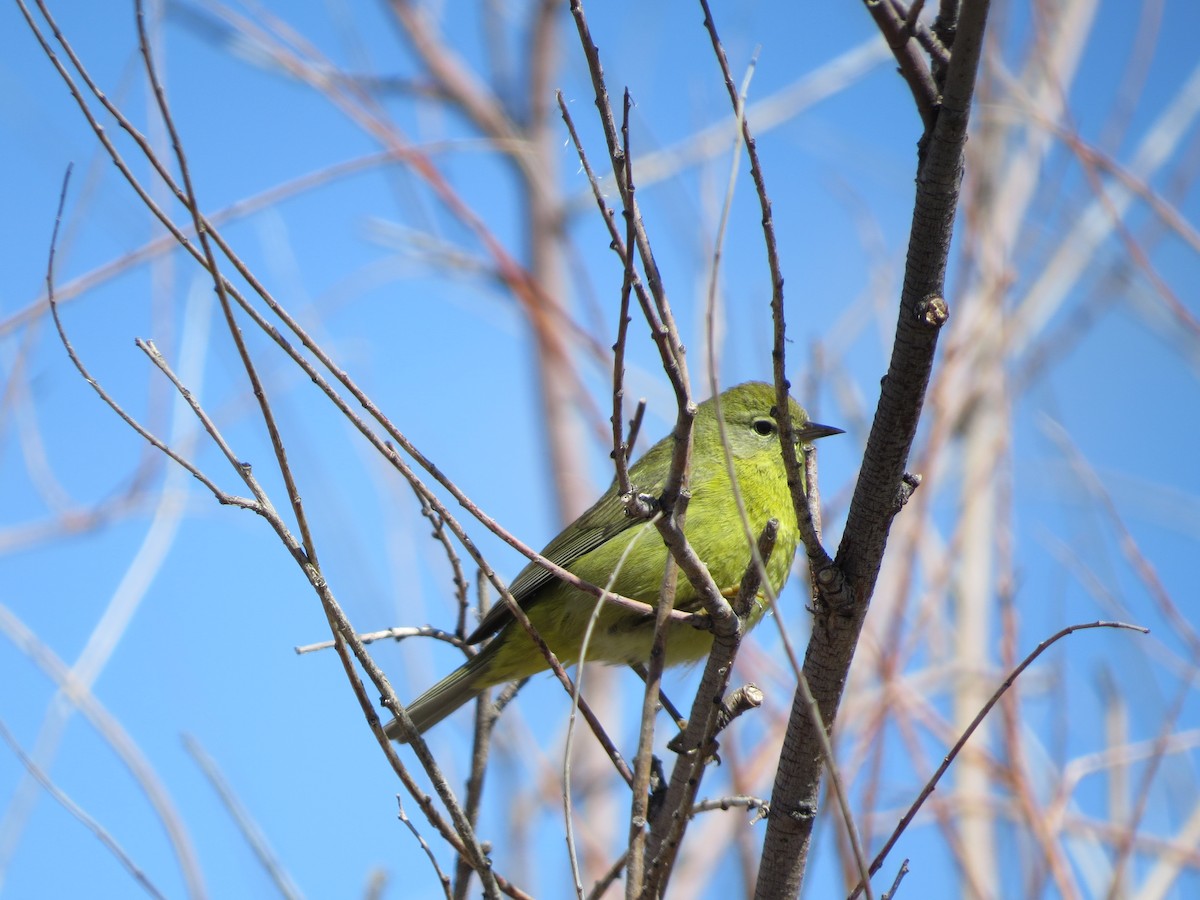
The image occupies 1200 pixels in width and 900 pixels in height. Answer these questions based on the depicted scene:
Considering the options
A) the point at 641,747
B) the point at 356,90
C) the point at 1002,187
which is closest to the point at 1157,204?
the point at 1002,187

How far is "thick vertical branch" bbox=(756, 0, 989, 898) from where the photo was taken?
5.73 ft

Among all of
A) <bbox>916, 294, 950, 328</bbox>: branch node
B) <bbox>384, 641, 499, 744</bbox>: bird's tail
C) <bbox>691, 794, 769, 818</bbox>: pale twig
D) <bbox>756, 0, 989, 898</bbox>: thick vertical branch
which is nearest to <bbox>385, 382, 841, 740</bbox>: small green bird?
<bbox>384, 641, 499, 744</bbox>: bird's tail

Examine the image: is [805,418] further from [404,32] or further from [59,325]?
[404,32]

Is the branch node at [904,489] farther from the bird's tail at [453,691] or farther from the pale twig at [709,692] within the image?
the bird's tail at [453,691]

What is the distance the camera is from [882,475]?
80.7 inches

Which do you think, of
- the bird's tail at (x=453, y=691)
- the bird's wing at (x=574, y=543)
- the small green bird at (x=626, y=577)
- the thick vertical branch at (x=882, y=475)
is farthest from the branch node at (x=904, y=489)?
the bird's tail at (x=453, y=691)

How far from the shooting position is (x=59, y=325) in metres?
2.23

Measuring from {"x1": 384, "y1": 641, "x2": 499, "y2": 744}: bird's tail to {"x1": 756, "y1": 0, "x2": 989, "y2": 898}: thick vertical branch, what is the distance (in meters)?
1.74

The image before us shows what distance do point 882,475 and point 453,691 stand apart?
236cm

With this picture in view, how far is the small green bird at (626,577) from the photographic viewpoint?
12.6 ft

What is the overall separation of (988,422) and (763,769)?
1547mm

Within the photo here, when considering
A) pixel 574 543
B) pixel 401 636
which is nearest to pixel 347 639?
pixel 401 636

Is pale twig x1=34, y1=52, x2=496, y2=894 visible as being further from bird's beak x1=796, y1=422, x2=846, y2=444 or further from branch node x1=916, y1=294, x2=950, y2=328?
bird's beak x1=796, y1=422, x2=846, y2=444

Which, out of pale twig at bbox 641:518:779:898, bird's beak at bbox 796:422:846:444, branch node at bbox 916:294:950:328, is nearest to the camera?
branch node at bbox 916:294:950:328
